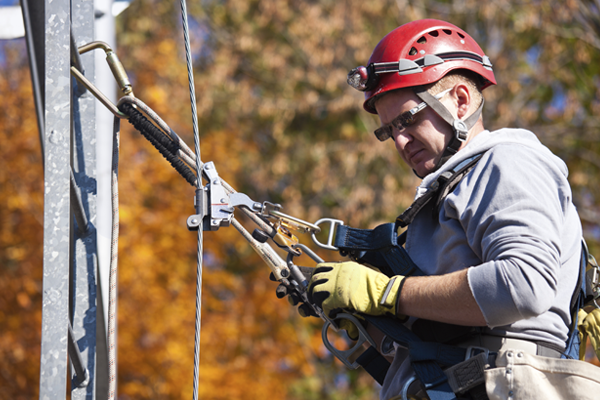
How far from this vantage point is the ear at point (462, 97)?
235 cm

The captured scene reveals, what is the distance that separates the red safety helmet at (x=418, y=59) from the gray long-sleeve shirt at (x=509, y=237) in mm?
369

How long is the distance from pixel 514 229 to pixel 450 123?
0.64 meters

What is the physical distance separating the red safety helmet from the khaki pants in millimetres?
1048

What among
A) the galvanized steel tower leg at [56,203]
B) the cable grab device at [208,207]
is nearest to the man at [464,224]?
the cable grab device at [208,207]

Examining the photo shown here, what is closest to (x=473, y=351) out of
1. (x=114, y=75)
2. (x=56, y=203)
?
(x=56, y=203)

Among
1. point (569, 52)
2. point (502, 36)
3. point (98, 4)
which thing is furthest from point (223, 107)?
point (98, 4)

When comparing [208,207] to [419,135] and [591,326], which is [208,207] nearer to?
[419,135]

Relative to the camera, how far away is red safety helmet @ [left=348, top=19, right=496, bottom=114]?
2.32 meters

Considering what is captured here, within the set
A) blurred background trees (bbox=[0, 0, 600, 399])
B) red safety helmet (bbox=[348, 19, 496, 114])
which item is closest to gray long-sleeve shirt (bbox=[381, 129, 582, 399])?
red safety helmet (bbox=[348, 19, 496, 114])

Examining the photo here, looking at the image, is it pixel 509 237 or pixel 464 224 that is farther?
pixel 464 224

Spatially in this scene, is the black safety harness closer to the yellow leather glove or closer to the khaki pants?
the khaki pants

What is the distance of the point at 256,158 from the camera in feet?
39.4

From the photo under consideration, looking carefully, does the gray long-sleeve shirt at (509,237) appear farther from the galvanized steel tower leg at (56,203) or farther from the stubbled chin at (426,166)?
the galvanized steel tower leg at (56,203)

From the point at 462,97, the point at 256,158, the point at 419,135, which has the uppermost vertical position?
the point at 256,158
